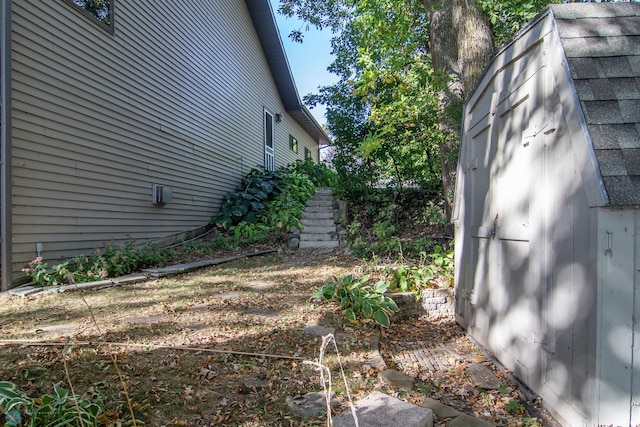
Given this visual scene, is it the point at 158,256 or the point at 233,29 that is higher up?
the point at 233,29

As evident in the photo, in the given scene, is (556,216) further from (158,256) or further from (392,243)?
(158,256)

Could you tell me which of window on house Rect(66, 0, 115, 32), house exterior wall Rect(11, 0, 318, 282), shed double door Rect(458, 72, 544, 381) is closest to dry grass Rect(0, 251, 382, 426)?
shed double door Rect(458, 72, 544, 381)

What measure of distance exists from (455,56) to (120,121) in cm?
564

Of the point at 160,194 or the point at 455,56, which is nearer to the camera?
the point at 455,56

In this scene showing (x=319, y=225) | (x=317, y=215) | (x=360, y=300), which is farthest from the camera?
(x=317, y=215)

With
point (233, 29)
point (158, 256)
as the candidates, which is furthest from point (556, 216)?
point (233, 29)

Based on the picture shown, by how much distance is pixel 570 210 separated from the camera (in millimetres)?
2203

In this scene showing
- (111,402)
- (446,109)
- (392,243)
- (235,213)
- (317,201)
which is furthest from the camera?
(317,201)

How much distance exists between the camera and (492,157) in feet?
11.3

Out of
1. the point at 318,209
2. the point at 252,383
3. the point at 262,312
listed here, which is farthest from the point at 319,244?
the point at 252,383

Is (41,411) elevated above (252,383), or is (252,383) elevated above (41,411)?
(41,411)

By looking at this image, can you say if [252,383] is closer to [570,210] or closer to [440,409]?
[440,409]

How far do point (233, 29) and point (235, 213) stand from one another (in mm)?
5581

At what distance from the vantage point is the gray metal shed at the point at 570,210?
1.92 meters
